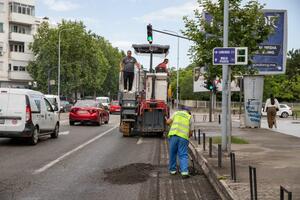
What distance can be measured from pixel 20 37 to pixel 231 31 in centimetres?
6507

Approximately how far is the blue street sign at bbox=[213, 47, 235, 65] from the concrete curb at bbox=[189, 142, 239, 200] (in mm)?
2532

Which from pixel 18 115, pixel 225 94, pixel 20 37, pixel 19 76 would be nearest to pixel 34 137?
pixel 18 115

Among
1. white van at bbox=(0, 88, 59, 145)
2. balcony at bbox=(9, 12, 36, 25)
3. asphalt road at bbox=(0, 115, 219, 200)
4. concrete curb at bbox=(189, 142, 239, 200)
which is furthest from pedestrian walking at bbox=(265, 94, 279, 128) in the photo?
balcony at bbox=(9, 12, 36, 25)

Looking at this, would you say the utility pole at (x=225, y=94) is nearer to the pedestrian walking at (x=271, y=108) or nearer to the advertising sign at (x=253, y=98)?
the pedestrian walking at (x=271, y=108)

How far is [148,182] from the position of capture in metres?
10.0

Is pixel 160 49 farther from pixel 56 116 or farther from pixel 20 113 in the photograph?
pixel 20 113

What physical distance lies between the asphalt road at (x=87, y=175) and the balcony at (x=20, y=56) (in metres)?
62.3

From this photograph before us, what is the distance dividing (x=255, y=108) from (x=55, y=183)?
19.2 m

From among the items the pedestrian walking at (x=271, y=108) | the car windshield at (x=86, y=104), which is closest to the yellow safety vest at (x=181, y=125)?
the pedestrian walking at (x=271, y=108)

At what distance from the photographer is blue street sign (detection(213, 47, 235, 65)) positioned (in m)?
13.8

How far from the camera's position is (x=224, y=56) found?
45.4ft

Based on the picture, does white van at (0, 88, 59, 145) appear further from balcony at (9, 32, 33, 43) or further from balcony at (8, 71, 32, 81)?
balcony at (8, 71, 32, 81)

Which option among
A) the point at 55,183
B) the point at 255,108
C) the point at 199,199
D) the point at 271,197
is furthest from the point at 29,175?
the point at 255,108

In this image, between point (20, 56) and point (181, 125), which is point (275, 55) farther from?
point (20, 56)
